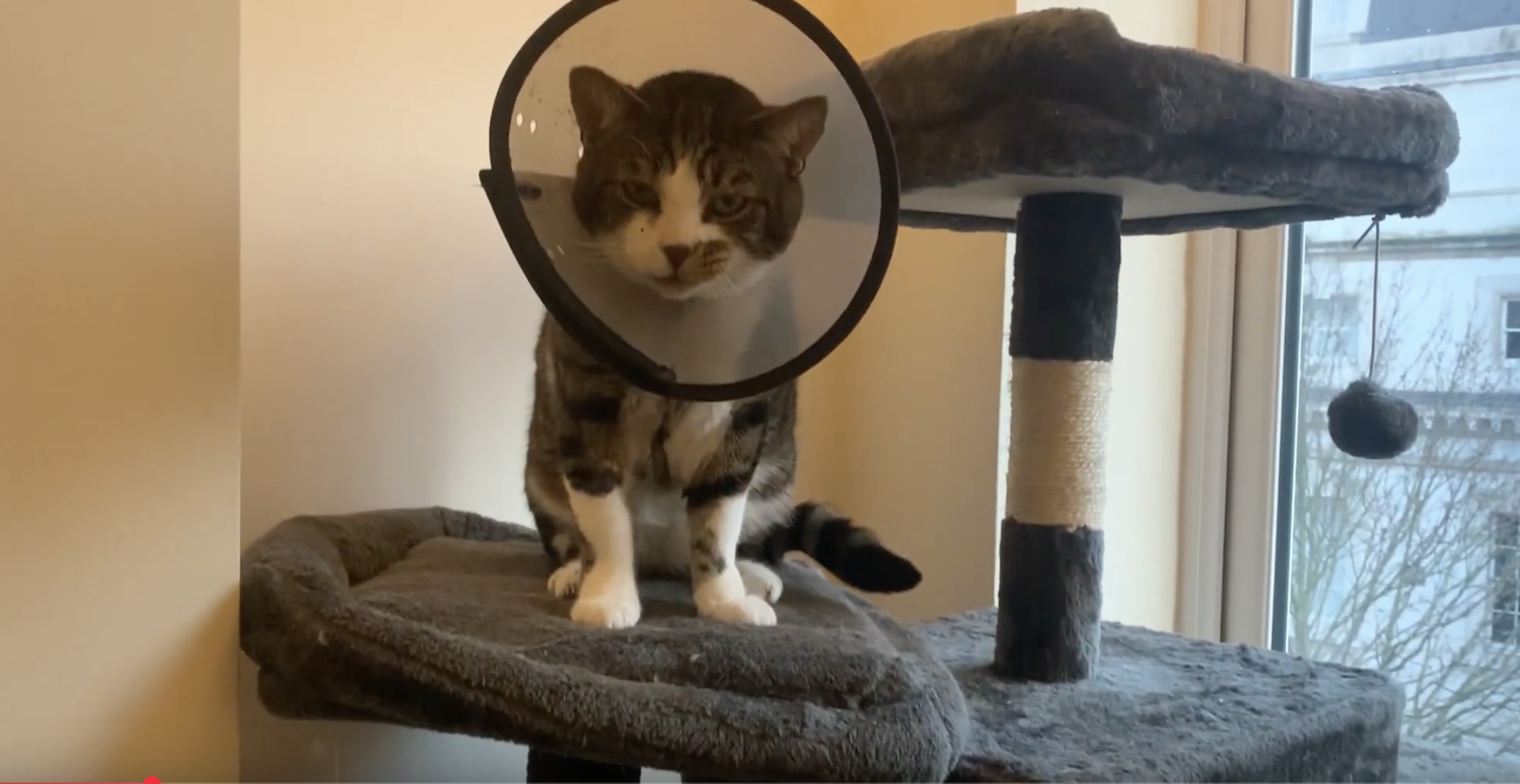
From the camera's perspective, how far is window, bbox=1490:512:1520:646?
1.34m

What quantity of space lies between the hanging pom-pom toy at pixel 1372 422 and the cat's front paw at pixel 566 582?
733 millimetres

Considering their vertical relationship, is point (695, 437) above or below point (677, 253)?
below

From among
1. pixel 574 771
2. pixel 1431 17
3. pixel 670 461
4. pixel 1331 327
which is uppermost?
pixel 1431 17

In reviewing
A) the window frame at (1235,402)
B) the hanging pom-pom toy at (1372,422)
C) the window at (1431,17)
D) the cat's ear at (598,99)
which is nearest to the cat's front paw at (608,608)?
the cat's ear at (598,99)

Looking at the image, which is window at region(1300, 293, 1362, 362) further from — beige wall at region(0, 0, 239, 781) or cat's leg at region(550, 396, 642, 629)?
beige wall at region(0, 0, 239, 781)

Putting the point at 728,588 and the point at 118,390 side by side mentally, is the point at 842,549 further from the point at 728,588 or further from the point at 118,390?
the point at 118,390

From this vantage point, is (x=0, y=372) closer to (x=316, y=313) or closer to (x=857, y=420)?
(x=316, y=313)

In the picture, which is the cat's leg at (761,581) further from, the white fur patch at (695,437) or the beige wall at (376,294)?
the beige wall at (376,294)

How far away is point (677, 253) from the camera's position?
819 mm

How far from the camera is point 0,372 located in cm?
71

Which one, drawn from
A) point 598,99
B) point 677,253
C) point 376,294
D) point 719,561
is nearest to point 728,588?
point 719,561

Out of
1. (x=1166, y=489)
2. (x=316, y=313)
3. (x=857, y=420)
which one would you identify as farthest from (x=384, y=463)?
(x=1166, y=489)

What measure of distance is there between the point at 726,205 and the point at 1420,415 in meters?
1.03

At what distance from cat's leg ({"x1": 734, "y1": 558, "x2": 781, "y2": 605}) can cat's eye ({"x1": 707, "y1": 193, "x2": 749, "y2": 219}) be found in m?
0.31
